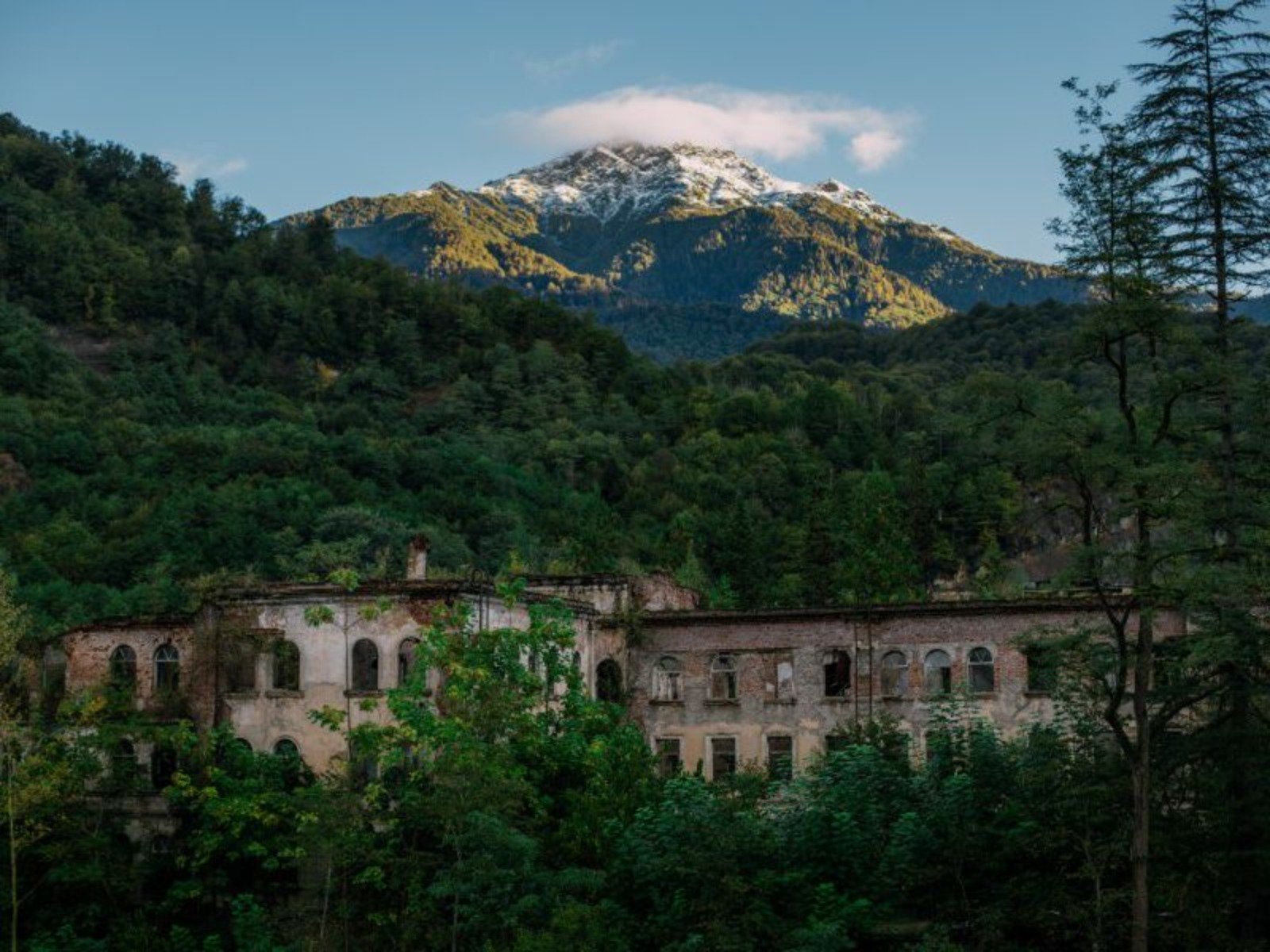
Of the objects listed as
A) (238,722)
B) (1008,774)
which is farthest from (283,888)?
(1008,774)

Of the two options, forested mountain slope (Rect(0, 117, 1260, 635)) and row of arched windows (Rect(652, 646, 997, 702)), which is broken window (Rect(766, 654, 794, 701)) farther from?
forested mountain slope (Rect(0, 117, 1260, 635))

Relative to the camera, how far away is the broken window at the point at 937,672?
44.0 m

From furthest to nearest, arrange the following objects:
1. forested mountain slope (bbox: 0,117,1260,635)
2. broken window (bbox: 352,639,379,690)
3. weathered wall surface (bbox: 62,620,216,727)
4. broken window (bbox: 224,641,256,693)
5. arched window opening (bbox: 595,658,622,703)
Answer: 1. forested mountain slope (bbox: 0,117,1260,635)
2. arched window opening (bbox: 595,658,622,703)
3. weathered wall surface (bbox: 62,620,216,727)
4. broken window (bbox: 224,641,256,693)
5. broken window (bbox: 352,639,379,690)

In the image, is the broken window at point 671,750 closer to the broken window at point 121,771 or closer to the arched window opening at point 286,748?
the arched window opening at point 286,748

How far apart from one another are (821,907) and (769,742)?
528 inches

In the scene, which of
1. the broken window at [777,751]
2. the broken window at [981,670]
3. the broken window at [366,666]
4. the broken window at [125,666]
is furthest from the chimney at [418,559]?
the broken window at [981,670]

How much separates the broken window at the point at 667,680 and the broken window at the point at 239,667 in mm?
11171

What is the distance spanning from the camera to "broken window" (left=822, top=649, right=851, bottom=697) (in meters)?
44.7

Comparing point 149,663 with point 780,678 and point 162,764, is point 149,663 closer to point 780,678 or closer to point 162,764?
point 162,764

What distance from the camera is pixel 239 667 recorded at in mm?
40000

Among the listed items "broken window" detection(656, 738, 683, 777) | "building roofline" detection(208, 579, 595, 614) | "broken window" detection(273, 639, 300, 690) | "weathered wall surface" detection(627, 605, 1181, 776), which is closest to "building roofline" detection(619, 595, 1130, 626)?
"weathered wall surface" detection(627, 605, 1181, 776)

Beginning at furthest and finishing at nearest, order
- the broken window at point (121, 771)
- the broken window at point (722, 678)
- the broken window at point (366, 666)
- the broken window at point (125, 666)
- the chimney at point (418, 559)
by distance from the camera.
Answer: the broken window at point (722, 678), the chimney at point (418, 559), the broken window at point (125, 666), the broken window at point (366, 666), the broken window at point (121, 771)

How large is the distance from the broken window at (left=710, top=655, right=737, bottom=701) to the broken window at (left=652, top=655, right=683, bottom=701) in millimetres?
901

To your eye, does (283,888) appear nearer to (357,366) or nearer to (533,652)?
(533,652)
